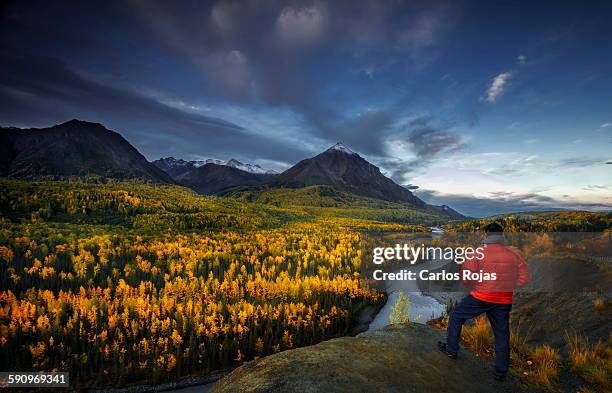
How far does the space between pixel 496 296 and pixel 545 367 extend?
145 inches

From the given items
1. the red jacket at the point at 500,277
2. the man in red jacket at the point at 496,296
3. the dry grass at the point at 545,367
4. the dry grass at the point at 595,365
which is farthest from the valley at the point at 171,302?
the red jacket at the point at 500,277

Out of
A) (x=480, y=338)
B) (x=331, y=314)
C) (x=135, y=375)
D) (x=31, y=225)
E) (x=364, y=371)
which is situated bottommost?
(x=135, y=375)

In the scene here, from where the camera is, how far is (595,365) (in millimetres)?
9617

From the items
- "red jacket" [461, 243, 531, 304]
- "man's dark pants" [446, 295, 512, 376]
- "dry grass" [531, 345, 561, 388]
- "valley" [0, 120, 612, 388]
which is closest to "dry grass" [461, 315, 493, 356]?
"valley" [0, 120, 612, 388]

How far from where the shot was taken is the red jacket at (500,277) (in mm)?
8539

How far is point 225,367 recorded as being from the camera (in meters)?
31.5

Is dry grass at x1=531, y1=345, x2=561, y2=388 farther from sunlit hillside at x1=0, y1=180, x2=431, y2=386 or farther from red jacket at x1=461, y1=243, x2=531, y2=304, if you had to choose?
sunlit hillside at x1=0, y1=180, x2=431, y2=386

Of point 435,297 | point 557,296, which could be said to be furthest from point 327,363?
point 435,297

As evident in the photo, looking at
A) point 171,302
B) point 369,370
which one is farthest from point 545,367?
point 171,302

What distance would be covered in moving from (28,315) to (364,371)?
43.2 meters

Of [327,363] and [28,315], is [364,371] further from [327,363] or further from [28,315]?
[28,315]

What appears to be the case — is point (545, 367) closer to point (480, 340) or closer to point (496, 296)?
point (480, 340)

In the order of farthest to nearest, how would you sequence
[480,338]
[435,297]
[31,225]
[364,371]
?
[31,225], [435,297], [480,338], [364,371]

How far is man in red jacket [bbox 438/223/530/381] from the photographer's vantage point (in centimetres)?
853
